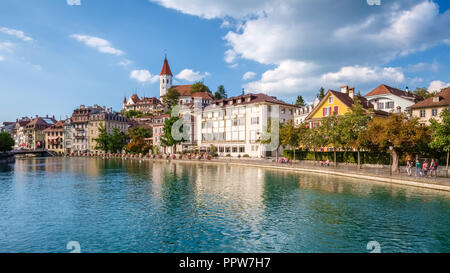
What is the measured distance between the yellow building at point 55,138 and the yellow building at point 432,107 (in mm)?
136345

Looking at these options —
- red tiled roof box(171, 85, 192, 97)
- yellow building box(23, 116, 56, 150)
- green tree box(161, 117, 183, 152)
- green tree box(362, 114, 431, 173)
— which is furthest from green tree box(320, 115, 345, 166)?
yellow building box(23, 116, 56, 150)

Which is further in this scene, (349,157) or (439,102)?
(349,157)

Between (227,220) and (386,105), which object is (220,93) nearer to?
(386,105)

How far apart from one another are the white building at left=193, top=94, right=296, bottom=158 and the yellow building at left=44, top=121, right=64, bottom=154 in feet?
273

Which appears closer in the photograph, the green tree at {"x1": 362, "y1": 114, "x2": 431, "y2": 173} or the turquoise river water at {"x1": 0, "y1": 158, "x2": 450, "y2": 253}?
the turquoise river water at {"x1": 0, "y1": 158, "x2": 450, "y2": 253}

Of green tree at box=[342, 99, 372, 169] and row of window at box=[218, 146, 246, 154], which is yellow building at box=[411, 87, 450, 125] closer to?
green tree at box=[342, 99, 372, 169]

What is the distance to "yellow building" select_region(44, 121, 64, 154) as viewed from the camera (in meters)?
137

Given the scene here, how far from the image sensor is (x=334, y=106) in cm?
5891

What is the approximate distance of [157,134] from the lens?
342ft

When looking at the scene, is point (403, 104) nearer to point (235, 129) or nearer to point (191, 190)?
point (235, 129)

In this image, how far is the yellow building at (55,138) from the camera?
5383 inches

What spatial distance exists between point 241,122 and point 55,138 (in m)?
102

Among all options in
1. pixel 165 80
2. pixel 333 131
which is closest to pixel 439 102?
pixel 333 131

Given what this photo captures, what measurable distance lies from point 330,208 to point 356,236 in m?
5.80
